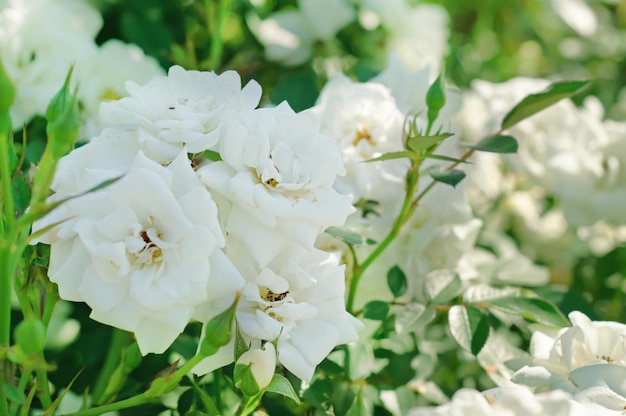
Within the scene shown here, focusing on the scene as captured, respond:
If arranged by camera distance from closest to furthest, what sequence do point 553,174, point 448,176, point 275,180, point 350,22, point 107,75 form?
point 275,180 → point 448,176 → point 107,75 → point 553,174 → point 350,22

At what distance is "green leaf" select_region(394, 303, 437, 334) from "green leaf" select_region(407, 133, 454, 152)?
0.16m

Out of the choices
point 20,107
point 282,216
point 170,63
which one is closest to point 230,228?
point 282,216

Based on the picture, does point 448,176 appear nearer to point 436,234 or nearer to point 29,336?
point 436,234

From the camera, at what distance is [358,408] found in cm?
68

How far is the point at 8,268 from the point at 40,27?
48cm

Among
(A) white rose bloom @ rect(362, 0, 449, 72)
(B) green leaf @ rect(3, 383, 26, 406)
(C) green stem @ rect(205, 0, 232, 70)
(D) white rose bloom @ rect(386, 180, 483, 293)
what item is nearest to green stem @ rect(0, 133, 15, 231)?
(B) green leaf @ rect(3, 383, 26, 406)

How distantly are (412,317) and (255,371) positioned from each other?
0.22 m

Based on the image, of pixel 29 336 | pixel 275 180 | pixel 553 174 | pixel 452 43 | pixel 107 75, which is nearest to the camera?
pixel 29 336

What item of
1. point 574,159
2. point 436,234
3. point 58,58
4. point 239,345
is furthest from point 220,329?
point 574,159

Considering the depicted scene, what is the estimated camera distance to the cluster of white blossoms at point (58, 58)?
849 millimetres

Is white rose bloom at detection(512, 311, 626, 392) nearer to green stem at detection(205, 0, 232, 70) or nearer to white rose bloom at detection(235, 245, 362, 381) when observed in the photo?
white rose bloom at detection(235, 245, 362, 381)

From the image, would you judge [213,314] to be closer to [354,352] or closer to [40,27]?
[354,352]

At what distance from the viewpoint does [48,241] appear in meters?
0.54

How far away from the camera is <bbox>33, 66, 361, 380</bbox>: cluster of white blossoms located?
522 millimetres
